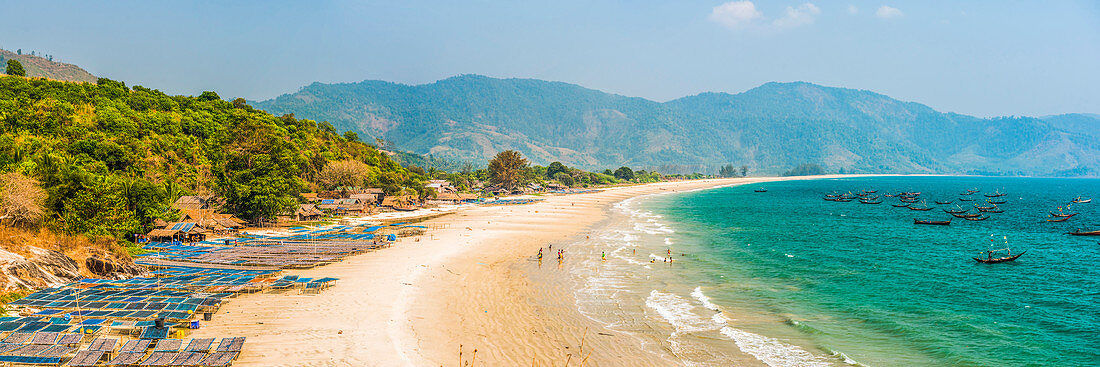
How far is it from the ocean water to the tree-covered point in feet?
109

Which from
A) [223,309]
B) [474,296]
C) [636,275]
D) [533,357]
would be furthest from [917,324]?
[223,309]

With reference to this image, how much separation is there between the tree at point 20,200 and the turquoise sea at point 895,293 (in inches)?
1406

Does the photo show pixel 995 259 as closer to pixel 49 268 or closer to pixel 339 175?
pixel 49 268

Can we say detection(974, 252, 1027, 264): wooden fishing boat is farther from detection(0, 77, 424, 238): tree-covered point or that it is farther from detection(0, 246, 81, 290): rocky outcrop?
detection(0, 77, 424, 238): tree-covered point

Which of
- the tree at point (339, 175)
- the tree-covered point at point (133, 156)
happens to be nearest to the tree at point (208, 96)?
the tree-covered point at point (133, 156)

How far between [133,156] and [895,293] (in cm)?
6561

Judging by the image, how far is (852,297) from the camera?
1135 inches

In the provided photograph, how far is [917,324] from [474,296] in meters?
21.8

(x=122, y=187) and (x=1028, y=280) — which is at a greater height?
(x=122, y=187)

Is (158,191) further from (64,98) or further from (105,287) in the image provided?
(64,98)

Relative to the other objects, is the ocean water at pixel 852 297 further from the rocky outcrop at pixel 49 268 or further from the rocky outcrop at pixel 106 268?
the rocky outcrop at pixel 49 268

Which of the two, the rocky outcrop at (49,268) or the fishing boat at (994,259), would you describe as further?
the fishing boat at (994,259)

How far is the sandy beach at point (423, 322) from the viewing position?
738 inches

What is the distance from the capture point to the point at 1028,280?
3303 centimetres
